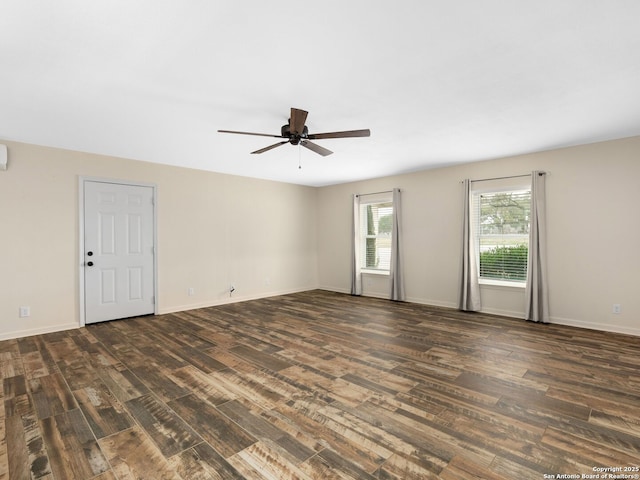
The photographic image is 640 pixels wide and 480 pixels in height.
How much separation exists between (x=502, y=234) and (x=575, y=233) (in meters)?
0.96

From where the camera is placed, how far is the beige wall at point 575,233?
4.13m

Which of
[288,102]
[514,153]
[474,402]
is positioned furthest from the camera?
[514,153]

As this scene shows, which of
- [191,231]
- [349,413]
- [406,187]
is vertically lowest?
[349,413]

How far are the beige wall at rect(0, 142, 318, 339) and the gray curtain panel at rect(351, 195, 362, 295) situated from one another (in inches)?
48.9

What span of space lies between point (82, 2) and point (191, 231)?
427 centimetres

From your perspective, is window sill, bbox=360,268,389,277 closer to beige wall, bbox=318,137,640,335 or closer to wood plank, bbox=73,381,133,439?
beige wall, bbox=318,137,640,335

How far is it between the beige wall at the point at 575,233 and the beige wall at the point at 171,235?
119 inches

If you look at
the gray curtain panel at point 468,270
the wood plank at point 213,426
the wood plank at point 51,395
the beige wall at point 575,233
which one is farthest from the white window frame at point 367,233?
the wood plank at point 51,395

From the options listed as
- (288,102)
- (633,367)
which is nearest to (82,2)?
(288,102)

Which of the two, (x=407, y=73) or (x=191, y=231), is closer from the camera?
(x=407, y=73)

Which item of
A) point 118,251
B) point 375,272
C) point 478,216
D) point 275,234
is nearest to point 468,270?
point 478,216

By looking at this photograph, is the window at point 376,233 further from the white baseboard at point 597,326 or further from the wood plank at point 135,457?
the wood plank at point 135,457

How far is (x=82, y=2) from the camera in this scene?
5.68ft

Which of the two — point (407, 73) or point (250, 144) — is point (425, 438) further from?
point (250, 144)
